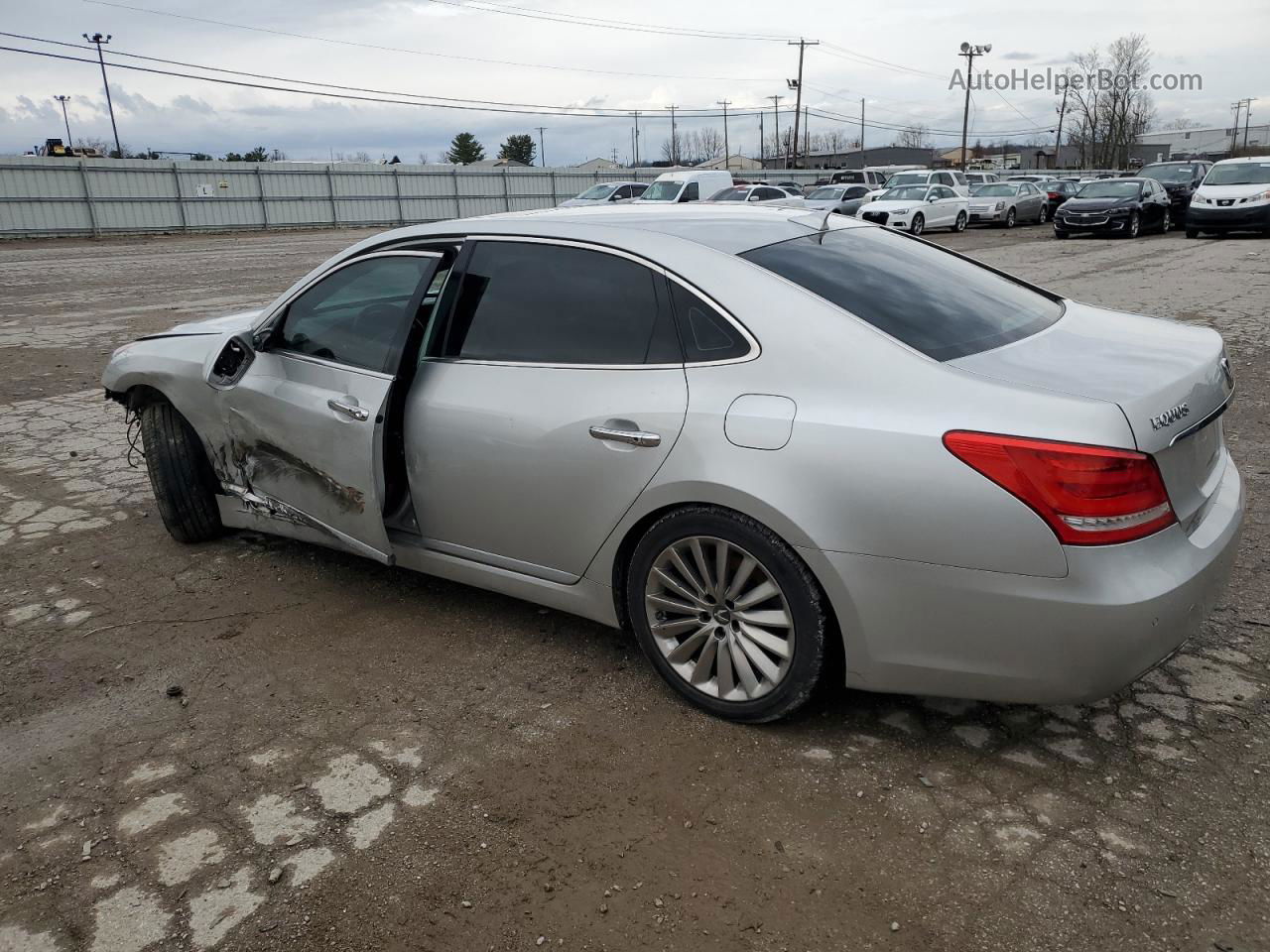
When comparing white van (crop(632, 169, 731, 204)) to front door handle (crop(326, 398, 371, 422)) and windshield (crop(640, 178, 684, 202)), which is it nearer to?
windshield (crop(640, 178, 684, 202))

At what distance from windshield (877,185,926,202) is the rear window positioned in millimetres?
25640

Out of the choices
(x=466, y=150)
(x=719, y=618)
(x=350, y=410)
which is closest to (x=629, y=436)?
(x=719, y=618)

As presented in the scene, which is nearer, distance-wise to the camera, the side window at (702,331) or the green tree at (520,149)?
the side window at (702,331)

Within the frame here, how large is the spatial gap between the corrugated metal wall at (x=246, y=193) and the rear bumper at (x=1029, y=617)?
3613 cm

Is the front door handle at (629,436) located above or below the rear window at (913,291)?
below

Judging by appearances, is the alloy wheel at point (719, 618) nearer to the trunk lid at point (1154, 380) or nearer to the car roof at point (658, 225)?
the trunk lid at point (1154, 380)

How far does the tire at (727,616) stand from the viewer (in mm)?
2807

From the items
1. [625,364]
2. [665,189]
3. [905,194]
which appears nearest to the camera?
[625,364]

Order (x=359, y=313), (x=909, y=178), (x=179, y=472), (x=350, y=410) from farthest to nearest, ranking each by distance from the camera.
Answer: (x=909, y=178) → (x=179, y=472) → (x=359, y=313) → (x=350, y=410)

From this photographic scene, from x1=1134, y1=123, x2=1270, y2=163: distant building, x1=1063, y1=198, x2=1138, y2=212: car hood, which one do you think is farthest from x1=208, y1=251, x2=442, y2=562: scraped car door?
x1=1134, y1=123, x2=1270, y2=163: distant building

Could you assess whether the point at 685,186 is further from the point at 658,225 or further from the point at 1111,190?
the point at 658,225

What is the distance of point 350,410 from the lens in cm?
368

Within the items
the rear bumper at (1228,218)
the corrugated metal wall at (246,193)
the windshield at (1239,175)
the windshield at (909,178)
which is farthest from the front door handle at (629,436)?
the corrugated metal wall at (246,193)

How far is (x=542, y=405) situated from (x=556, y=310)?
37 centimetres
